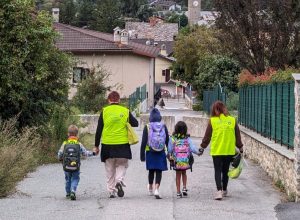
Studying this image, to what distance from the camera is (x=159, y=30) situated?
140m

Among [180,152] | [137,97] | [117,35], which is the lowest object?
[137,97]

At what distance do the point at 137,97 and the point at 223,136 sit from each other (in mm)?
43344

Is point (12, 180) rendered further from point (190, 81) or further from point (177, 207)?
point (190, 81)

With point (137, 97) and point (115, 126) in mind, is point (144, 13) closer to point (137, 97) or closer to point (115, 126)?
point (137, 97)

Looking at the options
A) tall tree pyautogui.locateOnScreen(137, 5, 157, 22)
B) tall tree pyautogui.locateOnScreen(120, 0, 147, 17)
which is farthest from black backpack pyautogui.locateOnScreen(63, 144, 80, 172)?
tall tree pyautogui.locateOnScreen(137, 5, 157, 22)

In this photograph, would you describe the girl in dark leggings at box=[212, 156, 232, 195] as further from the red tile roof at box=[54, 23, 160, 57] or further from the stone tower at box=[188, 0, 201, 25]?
the stone tower at box=[188, 0, 201, 25]

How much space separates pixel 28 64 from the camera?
23.0 metres

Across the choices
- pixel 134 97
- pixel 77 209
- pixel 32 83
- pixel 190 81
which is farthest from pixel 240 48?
pixel 190 81

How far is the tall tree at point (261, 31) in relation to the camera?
3022cm

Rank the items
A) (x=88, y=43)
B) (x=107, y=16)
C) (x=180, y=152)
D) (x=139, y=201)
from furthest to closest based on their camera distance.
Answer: (x=107, y=16) → (x=88, y=43) → (x=180, y=152) → (x=139, y=201)

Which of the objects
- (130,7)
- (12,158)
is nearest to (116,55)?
(12,158)

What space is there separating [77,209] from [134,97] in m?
44.0

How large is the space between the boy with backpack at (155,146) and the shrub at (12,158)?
2.66 metres

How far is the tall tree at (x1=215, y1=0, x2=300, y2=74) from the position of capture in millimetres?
30219
